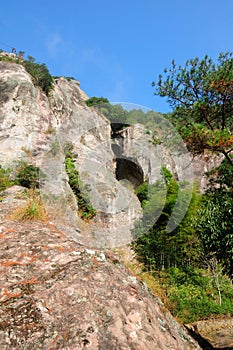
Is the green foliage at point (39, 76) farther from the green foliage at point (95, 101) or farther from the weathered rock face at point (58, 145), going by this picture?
the green foliage at point (95, 101)

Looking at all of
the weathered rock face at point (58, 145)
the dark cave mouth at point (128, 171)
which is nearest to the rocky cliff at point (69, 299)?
the weathered rock face at point (58, 145)

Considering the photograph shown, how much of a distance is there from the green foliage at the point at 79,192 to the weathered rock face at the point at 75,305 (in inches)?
645

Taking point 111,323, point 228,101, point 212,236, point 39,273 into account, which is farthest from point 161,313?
point 228,101

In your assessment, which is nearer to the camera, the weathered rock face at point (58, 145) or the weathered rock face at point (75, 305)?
the weathered rock face at point (75, 305)

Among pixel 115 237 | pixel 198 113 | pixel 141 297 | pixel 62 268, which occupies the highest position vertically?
pixel 198 113

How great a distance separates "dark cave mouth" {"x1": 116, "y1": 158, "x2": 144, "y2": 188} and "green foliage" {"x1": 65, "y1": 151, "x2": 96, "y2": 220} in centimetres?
1035

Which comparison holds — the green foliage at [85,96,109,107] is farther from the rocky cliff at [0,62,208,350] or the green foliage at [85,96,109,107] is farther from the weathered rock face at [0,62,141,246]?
the rocky cliff at [0,62,208,350]

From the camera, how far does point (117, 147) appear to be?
32750 millimetres

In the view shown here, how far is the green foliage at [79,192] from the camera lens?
19.4m

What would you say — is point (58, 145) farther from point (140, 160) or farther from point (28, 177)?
point (140, 160)

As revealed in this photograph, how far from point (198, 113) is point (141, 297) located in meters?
7.55

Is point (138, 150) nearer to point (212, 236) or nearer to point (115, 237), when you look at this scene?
point (115, 237)

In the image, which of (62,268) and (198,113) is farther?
Result: (198,113)

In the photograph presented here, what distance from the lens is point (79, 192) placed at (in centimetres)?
2047
